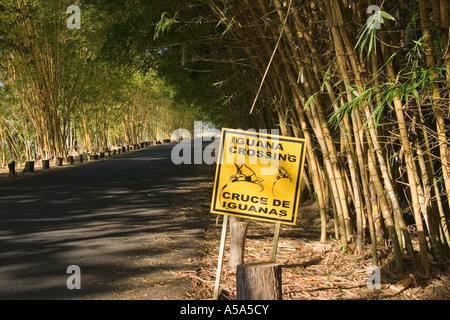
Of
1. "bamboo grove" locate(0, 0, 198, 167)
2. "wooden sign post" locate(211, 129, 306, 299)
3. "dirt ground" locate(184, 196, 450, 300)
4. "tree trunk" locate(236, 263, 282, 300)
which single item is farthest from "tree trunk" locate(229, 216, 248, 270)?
"bamboo grove" locate(0, 0, 198, 167)

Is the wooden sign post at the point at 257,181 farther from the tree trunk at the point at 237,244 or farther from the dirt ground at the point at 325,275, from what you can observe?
the tree trunk at the point at 237,244

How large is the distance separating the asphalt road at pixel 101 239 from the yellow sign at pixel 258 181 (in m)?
0.76

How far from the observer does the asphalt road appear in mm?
3396

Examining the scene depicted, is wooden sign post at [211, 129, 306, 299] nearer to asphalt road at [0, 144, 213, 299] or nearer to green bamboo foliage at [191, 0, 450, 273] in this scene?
green bamboo foliage at [191, 0, 450, 273]

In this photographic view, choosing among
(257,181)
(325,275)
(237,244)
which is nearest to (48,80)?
(237,244)

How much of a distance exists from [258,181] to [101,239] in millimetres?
2447

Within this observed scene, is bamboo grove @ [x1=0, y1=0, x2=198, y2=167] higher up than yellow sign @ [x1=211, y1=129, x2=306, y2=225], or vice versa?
bamboo grove @ [x1=0, y1=0, x2=198, y2=167]

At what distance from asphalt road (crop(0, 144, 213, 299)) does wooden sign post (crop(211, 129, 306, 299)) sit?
75 centimetres

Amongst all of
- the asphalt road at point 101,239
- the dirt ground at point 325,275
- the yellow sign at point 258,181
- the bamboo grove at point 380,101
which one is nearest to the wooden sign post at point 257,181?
the yellow sign at point 258,181

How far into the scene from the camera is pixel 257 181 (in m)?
3.00

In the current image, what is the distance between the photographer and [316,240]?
4922mm

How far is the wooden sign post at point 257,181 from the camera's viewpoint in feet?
9.82

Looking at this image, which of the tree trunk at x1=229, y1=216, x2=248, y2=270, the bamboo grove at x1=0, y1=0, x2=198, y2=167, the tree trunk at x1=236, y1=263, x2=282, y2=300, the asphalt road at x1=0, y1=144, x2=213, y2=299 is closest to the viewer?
the tree trunk at x1=236, y1=263, x2=282, y2=300

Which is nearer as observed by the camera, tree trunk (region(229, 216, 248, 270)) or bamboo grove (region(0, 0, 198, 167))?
tree trunk (region(229, 216, 248, 270))
